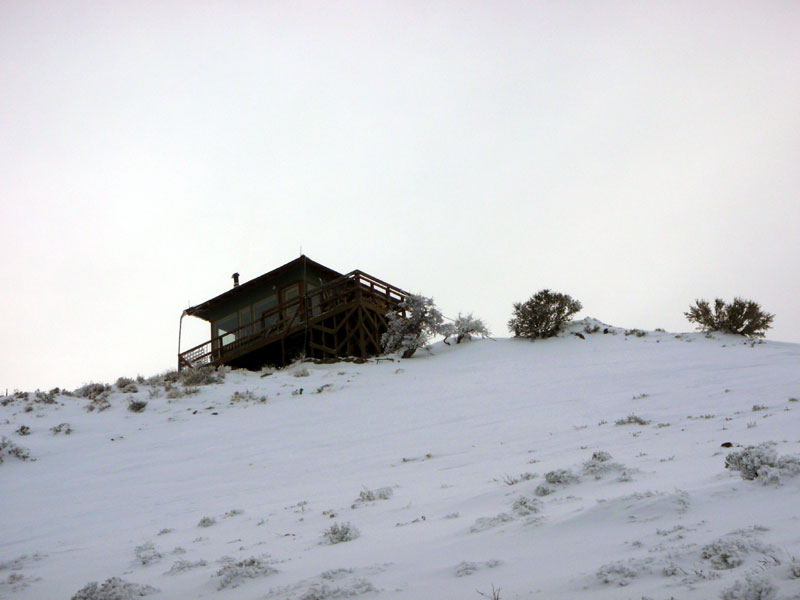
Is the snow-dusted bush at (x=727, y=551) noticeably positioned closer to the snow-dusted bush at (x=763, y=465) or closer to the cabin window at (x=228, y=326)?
Answer: the snow-dusted bush at (x=763, y=465)

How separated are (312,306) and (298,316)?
0.86m

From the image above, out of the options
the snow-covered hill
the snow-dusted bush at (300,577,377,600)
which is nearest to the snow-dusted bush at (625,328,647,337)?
the snow-covered hill

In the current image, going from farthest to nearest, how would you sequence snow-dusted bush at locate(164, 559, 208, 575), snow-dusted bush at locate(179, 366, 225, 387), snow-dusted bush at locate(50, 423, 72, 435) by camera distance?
snow-dusted bush at locate(179, 366, 225, 387) < snow-dusted bush at locate(50, 423, 72, 435) < snow-dusted bush at locate(164, 559, 208, 575)

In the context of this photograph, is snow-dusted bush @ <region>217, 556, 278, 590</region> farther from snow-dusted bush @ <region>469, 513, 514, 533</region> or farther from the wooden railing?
the wooden railing

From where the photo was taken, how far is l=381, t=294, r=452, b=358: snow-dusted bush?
22.5m

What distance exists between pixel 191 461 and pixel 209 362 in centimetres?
1841

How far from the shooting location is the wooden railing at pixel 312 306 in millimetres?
24750

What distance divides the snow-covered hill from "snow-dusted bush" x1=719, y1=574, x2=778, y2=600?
0.04 ft

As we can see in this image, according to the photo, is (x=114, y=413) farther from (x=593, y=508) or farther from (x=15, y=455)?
(x=593, y=508)

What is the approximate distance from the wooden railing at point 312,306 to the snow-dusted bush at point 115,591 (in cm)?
1929

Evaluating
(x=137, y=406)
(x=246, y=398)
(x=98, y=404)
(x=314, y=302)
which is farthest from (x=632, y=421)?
(x=314, y=302)

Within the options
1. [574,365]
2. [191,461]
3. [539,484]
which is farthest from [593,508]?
[574,365]

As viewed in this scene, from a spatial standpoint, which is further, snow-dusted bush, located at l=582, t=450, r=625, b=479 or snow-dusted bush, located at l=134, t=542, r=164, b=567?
snow-dusted bush, located at l=582, t=450, r=625, b=479

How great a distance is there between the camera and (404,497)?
288 inches
